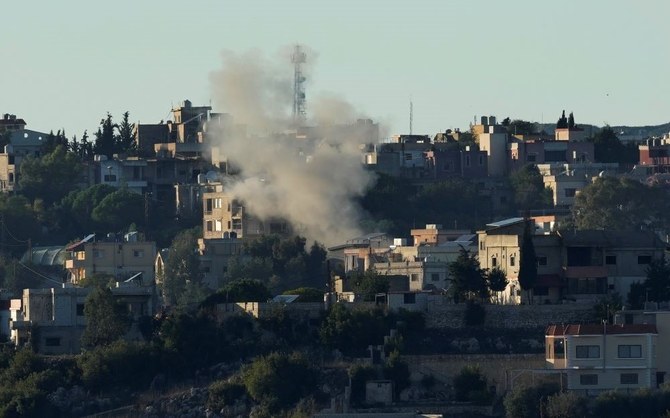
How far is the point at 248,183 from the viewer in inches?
4181

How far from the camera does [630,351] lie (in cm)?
7688

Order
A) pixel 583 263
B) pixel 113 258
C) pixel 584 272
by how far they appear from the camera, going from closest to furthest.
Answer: pixel 584 272 < pixel 583 263 < pixel 113 258

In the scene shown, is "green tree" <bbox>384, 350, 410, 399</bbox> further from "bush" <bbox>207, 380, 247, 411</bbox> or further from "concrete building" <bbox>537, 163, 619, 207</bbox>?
"concrete building" <bbox>537, 163, 619, 207</bbox>

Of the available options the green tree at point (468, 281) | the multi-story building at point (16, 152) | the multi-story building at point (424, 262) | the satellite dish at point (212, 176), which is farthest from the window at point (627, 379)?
the multi-story building at point (16, 152)

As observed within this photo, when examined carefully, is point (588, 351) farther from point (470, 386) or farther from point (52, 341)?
point (52, 341)

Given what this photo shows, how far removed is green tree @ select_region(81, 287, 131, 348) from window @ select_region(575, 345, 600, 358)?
42.7ft

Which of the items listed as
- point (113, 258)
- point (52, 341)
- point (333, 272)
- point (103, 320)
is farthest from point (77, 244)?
point (103, 320)

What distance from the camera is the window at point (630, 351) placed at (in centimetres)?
7675

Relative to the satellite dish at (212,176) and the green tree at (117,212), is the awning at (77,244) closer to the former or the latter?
the green tree at (117,212)

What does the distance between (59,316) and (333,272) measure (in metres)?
11.4

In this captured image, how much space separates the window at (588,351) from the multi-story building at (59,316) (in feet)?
43.1

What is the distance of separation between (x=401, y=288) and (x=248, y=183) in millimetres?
19599

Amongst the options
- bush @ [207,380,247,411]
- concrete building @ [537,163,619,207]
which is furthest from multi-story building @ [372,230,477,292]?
bush @ [207,380,247,411]

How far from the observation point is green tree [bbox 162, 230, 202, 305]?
9741cm
